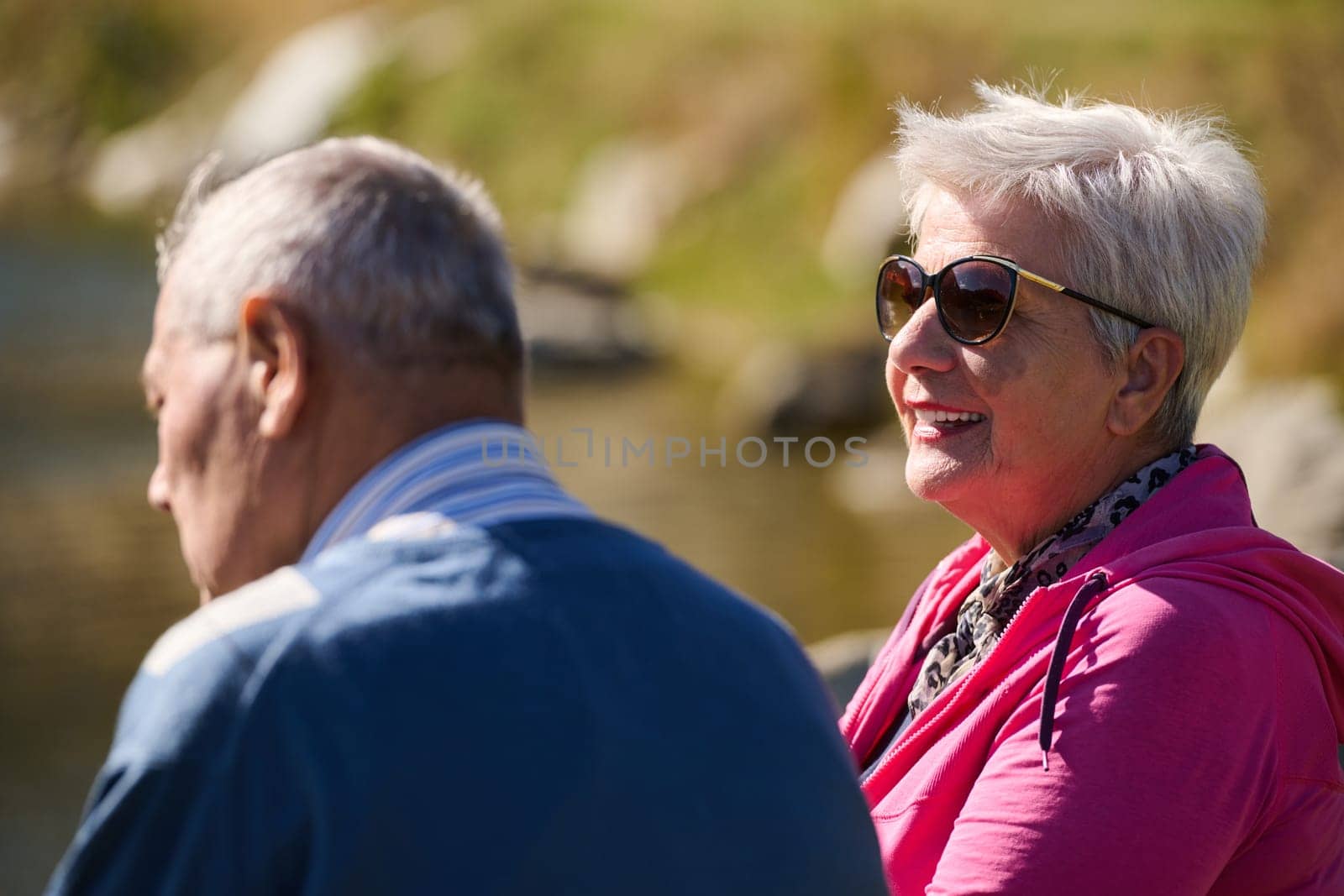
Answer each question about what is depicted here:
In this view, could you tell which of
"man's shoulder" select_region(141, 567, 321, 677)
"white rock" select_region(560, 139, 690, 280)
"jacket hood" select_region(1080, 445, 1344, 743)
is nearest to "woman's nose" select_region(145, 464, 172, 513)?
"man's shoulder" select_region(141, 567, 321, 677)

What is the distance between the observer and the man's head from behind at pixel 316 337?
4.32ft

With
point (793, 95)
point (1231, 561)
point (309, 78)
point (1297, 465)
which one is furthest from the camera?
point (309, 78)

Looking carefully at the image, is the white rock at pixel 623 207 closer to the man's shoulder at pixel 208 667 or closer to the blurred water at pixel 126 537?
the blurred water at pixel 126 537

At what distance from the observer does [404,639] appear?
3.79 feet

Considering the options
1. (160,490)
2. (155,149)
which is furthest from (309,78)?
(160,490)

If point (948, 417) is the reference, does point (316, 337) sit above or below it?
above

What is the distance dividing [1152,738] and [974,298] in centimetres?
68

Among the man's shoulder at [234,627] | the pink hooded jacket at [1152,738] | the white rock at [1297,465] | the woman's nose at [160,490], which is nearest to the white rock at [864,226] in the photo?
the white rock at [1297,465]

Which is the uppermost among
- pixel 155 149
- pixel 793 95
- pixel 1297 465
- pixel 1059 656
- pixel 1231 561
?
pixel 793 95

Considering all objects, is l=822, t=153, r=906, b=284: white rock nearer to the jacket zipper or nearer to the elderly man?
the jacket zipper

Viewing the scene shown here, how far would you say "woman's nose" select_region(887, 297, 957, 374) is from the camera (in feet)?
7.19

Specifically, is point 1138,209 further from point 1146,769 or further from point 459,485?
point 459,485

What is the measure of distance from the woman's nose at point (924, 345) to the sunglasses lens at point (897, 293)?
28mm

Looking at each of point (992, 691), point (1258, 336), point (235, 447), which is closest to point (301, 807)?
point (235, 447)
